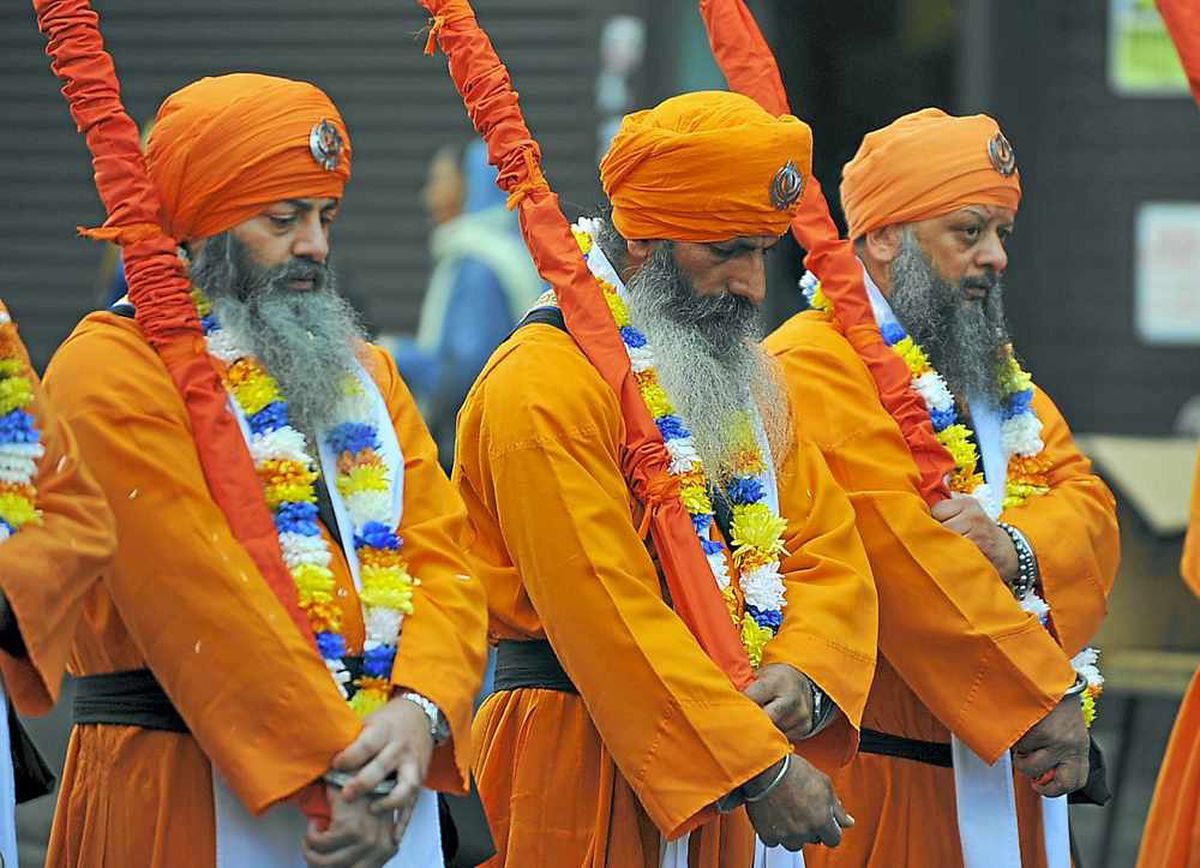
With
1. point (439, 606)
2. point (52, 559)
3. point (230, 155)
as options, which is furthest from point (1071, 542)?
point (52, 559)

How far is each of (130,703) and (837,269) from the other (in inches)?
80.5

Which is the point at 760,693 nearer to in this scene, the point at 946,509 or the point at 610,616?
the point at 610,616

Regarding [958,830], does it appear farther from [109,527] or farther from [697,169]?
[109,527]

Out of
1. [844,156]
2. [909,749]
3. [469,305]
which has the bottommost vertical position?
[469,305]

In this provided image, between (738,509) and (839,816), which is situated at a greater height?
(738,509)

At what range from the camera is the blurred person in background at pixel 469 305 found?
9469 millimetres

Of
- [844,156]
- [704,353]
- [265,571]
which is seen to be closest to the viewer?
[265,571]

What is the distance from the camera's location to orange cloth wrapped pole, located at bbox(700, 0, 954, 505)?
16.3 ft

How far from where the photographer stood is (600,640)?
13.6 ft

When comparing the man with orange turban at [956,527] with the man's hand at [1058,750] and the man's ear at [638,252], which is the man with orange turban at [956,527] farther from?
the man's ear at [638,252]

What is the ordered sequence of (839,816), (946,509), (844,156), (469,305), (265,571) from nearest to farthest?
1. (265,571)
2. (839,816)
3. (946,509)
4. (469,305)
5. (844,156)

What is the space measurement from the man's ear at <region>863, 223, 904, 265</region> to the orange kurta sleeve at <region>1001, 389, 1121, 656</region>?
0.57 metres

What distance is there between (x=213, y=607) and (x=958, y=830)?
194cm

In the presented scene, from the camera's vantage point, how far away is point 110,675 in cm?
394
